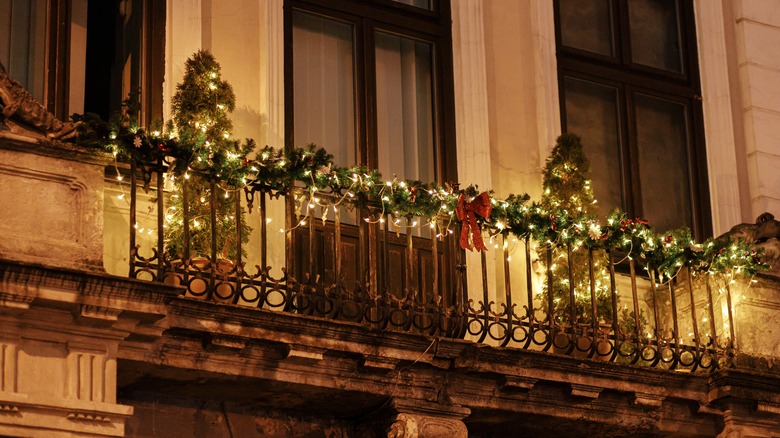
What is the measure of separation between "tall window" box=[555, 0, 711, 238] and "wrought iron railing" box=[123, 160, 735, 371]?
1.05 m

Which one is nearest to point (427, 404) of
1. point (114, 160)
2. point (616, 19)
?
point (114, 160)

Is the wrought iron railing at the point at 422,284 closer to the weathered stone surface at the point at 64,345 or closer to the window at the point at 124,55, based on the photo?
the weathered stone surface at the point at 64,345

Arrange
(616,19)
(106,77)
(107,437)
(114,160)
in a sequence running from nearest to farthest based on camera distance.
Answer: (107,437) → (114,160) → (106,77) → (616,19)

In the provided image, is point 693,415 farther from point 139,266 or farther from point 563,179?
point 139,266

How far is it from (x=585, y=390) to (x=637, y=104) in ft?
11.5

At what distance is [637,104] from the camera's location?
14.5 meters

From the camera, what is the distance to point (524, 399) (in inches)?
465

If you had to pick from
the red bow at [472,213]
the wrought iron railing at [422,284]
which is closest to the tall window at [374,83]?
the wrought iron railing at [422,284]

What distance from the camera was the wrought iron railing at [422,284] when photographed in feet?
35.8

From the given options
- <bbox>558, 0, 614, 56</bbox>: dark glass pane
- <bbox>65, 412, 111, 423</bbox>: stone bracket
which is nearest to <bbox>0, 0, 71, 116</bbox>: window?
<bbox>65, 412, 111, 423</bbox>: stone bracket

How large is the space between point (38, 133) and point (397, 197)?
8.48ft

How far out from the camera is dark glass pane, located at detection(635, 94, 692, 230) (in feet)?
47.0

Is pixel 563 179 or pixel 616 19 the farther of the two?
pixel 616 19

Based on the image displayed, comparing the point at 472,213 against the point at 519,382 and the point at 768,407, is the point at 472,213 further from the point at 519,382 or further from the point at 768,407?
the point at 768,407
